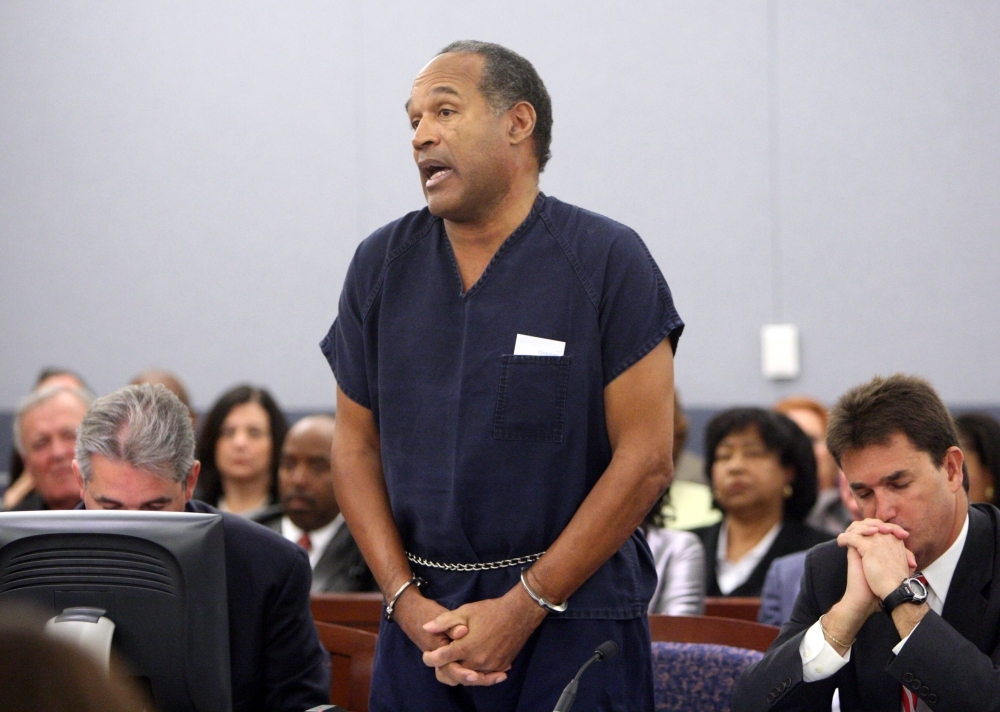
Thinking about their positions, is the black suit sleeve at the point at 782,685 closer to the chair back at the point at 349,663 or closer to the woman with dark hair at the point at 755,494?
the chair back at the point at 349,663

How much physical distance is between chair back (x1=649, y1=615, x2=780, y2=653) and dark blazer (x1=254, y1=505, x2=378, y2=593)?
1.23 m

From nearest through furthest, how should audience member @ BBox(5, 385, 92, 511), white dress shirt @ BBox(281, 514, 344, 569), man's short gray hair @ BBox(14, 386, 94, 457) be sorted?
white dress shirt @ BBox(281, 514, 344, 569), audience member @ BBox(5, 385, 92, 511), man's short gray hair @ BBox(14, 386, 94, 457)

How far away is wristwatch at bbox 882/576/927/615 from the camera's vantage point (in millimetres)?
1870

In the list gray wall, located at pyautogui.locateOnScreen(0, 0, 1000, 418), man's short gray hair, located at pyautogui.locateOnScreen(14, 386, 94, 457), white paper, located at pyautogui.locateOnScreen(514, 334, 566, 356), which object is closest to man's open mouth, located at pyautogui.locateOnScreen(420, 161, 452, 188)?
white paper, located at pyautogui.locateOnScreen(514, 334, 566, 356)

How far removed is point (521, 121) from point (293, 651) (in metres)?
0.93

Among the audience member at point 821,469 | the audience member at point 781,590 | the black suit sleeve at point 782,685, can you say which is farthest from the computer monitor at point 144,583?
the audience member at point 821,469

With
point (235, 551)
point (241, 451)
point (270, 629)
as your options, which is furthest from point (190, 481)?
point (241, 451)

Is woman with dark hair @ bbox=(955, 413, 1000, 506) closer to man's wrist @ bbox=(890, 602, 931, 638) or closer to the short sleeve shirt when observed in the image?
man's wrist @ bbox=(890, 602, 931, 638)

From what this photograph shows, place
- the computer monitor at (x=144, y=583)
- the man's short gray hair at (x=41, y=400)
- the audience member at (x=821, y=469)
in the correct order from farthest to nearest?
the audience member at (x=821, y=469), the man's short gray hair at (x=41, y=400), the computer monitor at (x=144, y=583)

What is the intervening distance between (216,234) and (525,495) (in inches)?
188

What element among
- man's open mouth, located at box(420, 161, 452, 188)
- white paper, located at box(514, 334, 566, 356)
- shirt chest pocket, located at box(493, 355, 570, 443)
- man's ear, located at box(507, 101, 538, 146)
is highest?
man's ear, located at box(507, 101, 538, 146)

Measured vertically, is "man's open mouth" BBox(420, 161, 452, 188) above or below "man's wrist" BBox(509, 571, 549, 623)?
above

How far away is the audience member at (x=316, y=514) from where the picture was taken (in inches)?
139

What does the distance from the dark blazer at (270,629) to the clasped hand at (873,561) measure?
2.85 ft
